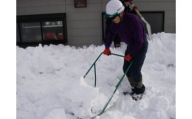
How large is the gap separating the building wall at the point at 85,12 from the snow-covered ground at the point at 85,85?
1.32 metres

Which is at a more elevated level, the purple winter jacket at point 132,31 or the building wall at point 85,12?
the building wall at point 85,12

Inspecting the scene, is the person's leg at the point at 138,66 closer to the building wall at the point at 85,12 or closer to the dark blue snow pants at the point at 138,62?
the dark blue snow pants at the point at 138,62

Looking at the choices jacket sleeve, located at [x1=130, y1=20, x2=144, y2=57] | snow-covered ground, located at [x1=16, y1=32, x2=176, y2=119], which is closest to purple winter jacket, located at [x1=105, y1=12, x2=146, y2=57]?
jacket sleeve, located at [x1=130, y1=20, x2=144, y2=57]

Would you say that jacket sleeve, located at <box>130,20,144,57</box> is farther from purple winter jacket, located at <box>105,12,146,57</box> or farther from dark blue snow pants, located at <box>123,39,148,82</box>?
dark blue snow pants, located at <box>123,39,148,82</box>

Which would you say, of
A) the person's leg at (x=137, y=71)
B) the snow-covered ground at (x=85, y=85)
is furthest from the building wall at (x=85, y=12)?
the person's leg at (x=137, y=71)

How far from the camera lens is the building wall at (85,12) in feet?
23.8

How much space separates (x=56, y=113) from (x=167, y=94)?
2014 mm

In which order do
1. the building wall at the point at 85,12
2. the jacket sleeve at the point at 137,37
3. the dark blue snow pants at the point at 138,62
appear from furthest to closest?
the building wall at the point at 85,12, the dark blue snow pants at the point at 138,62, the jacket sleeve at the point at 137,37

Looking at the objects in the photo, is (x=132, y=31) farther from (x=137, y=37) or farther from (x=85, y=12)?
(x=85, y=12)

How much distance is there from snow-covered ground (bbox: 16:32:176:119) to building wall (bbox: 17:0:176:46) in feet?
4.32

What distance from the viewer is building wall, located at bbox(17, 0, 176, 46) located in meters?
7.25

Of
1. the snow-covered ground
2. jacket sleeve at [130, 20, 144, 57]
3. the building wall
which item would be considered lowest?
the snow-covered ground

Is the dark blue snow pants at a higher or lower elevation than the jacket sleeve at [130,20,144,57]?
lower

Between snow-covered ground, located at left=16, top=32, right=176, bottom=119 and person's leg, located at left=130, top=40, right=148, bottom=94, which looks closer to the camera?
snow-covered ground, located at left=16, top=32, right=176, bottom=119
